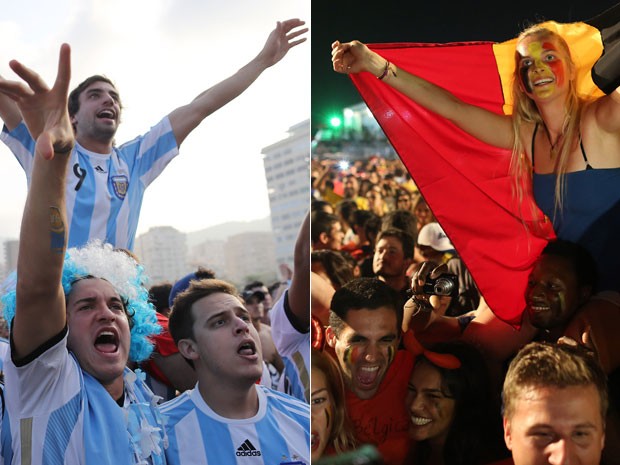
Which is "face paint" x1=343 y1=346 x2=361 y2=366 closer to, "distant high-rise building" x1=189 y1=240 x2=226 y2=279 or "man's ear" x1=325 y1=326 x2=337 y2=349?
"man's ear" x1=325 y1=326 x2=337 y2=349

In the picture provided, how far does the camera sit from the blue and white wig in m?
2.27

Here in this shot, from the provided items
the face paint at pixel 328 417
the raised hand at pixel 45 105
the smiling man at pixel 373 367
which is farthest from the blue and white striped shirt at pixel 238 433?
the raised hand at pixel 45 105

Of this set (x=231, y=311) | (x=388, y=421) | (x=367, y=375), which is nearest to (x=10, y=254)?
(x=231, y=311)

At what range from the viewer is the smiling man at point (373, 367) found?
2.74 m

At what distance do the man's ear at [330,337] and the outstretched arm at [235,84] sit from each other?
85 centimetres

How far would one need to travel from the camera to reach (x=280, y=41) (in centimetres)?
267

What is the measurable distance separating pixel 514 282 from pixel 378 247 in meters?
0.50

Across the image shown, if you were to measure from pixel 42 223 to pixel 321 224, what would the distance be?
1.06 metres

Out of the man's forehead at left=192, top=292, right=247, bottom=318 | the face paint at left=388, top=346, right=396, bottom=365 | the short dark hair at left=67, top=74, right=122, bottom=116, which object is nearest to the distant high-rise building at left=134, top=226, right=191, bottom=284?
the man's forehead at left=192, top=292, right=247, bottom=318

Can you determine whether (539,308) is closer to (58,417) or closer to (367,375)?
(367,375)

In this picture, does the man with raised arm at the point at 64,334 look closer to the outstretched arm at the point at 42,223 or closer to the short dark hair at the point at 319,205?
the outstretched arm at the point at 42,223

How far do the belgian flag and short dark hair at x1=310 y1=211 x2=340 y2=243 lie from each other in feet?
1.11

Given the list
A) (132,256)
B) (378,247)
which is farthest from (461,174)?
(132,256)

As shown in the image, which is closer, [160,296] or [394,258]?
[160,296]
